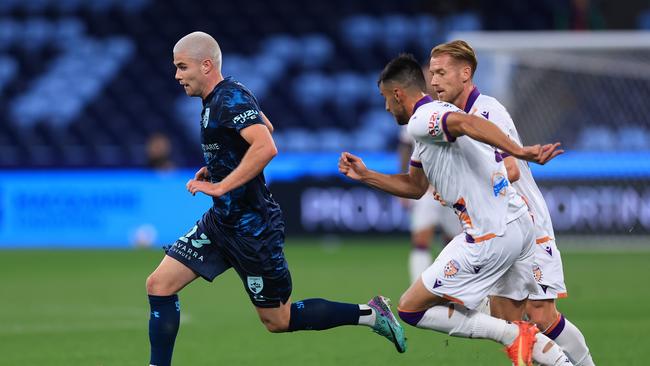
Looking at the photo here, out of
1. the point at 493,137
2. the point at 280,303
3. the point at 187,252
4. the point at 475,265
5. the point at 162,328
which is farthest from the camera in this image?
the point at 280,303

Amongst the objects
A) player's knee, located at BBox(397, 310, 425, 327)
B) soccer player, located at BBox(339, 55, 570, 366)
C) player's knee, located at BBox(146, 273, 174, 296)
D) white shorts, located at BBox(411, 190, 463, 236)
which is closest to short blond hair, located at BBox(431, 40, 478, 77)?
soccer player, located at BBox(339, 55, 570, 366)

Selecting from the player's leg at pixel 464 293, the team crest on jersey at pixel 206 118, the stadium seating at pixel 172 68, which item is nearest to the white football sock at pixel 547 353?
the player's leg at pixel 464 293

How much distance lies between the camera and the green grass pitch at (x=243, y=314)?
336 inches

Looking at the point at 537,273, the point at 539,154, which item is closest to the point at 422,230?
the point at 537,273

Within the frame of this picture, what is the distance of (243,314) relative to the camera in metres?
11.5

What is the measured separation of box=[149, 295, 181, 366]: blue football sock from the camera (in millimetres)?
6848

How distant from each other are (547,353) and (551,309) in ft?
Result: 1.94

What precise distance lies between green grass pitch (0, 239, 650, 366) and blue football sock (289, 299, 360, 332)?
71cm

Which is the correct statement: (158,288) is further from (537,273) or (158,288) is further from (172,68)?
(172,68)

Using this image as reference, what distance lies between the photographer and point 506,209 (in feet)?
20.8

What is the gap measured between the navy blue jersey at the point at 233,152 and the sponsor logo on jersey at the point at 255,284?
295 mm

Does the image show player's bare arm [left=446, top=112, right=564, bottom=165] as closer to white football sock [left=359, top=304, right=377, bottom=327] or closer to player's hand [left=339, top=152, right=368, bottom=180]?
player's hand [left=339, top=152, right=368, bottom=180]

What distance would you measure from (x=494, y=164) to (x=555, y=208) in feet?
40.0

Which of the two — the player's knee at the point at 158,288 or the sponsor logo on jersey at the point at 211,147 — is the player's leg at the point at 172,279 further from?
the sponsor logo on jersey at the point at 211,147
